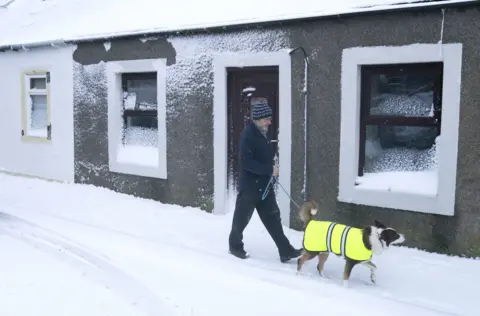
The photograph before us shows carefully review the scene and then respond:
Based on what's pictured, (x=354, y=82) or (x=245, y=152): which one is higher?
(x=354, y=82)

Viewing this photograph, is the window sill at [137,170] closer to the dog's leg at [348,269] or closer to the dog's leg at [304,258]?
the dog's leg at [304,258]

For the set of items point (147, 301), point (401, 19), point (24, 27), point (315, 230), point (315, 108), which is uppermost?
point (24, 27)

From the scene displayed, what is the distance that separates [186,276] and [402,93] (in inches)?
136

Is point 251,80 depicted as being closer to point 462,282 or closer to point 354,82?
point 354,82

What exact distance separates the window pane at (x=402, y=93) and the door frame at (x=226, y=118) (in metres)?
1.17

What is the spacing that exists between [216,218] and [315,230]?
3.02 meters

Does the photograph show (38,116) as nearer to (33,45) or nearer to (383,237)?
(33,45)

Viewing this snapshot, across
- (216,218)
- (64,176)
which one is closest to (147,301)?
(216,218)

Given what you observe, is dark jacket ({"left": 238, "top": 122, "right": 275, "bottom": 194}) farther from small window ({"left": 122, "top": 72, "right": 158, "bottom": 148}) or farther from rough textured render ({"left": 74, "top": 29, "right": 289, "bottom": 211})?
small window ({"left": 122, "top": 72, "right": 158, "bottom": 148})

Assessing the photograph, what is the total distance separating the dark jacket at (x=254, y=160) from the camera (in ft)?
19.8

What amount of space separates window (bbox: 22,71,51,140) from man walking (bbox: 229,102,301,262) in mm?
6568

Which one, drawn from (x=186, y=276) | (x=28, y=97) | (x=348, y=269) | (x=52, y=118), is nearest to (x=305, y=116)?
(x=348, y=269)

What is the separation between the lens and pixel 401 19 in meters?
6.42

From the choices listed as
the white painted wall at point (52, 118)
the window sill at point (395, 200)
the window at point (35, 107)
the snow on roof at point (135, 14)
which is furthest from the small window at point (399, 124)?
the window at point (35, 107)
